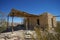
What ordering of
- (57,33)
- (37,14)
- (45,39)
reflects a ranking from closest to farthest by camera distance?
(45,39)
(57,33)
(37,14)

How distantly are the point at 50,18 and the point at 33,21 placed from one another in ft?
5.06

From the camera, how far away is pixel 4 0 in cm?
633

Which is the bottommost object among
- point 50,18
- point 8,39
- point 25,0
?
point 8,39

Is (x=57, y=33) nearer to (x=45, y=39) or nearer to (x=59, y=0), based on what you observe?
(x=45, y=39)

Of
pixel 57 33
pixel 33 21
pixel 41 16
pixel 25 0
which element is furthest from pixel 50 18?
pixel 57 33

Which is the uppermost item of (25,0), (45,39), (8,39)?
(25,0)

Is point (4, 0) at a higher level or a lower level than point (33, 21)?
higher

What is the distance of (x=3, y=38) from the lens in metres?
5.86

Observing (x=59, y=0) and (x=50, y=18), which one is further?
(x=50, y=18)

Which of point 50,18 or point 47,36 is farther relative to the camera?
point 50,18

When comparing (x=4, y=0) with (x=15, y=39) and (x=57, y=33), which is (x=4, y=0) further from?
(x=57, y=33)

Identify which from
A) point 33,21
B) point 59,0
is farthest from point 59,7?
point 33,21

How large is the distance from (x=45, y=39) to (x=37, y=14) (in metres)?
7.60

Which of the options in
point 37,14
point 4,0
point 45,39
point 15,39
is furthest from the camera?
point 37,14
